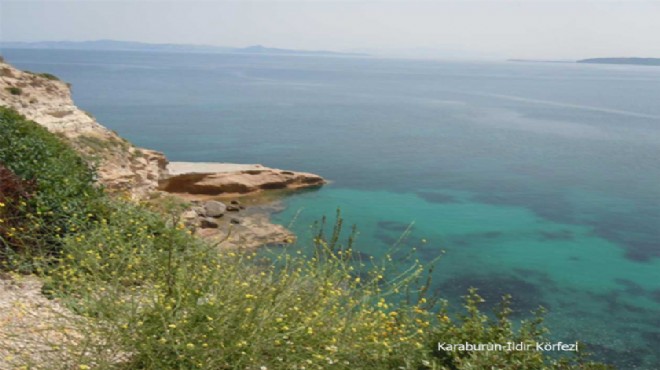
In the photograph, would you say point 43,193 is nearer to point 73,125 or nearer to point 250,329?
point 250,329

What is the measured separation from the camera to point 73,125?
2527 cm

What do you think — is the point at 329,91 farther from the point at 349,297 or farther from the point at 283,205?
the point at 349,297

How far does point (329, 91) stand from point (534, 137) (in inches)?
2209

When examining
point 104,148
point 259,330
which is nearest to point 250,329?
point 259,330

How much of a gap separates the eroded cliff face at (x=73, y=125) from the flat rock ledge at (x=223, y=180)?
13.0ft

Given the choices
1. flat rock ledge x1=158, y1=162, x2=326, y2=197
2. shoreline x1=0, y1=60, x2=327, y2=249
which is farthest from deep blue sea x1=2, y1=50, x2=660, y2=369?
shoreline x1=0, y1=60, x2=327, y2=249

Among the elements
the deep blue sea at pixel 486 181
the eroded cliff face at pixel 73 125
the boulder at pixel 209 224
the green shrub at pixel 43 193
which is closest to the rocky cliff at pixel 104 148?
the eroded cliff face at pixel 73 125

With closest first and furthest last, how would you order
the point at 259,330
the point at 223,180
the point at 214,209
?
1. the point at 259,330
2. the point at 214,209
3. the point at 223,180

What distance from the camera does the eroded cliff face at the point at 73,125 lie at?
23.5 meters

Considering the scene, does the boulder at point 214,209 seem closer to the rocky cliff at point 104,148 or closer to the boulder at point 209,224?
the boulder at point 209,224

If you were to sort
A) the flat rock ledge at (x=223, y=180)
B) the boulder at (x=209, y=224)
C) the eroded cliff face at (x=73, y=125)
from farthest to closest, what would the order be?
the flat rock ledge at (x=223, y=180), the boulder at (x=209, y=224), the eroded cliff face at (x=73, y=125)

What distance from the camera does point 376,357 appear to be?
20.6ft

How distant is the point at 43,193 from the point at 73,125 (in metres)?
16.3

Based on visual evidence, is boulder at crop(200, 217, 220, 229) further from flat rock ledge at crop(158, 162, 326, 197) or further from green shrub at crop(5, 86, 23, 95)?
green shrub at crop(5, 86, 23, 95)
